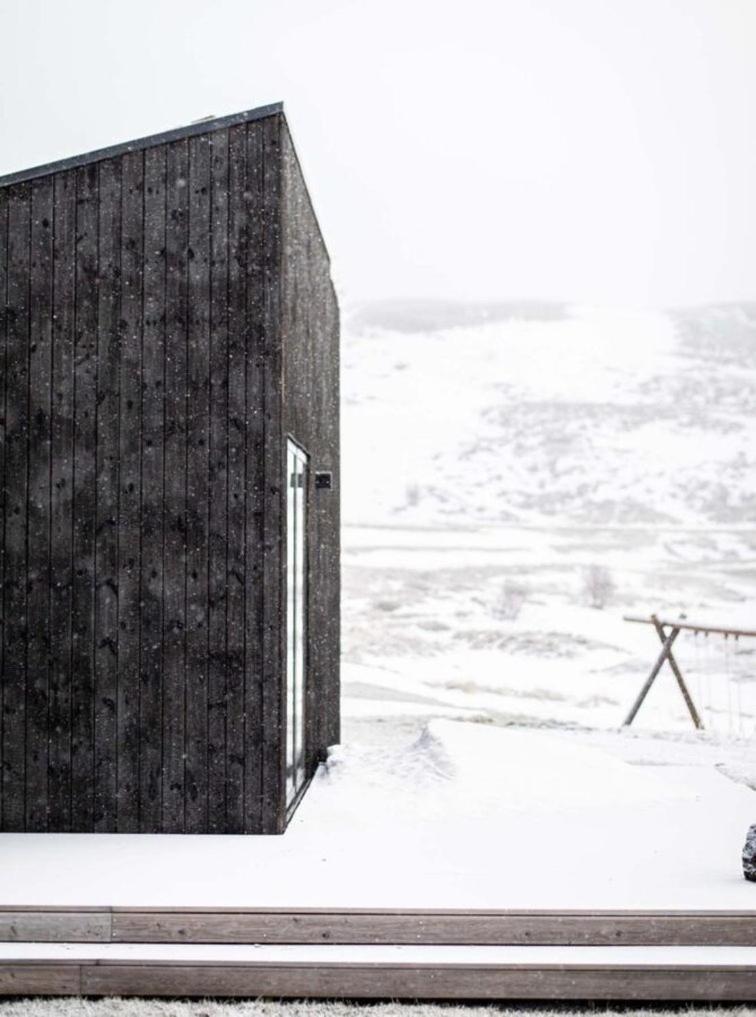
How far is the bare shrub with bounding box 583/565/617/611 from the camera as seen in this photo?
27122 millimetres

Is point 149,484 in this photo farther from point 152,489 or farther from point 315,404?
point 315,404

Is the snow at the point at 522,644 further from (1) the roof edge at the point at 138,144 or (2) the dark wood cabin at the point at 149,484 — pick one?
(1) the roof edge at the point at 138,144

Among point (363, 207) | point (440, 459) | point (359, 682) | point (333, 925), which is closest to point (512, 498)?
point (440, 459)

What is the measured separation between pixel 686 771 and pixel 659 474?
103 ft

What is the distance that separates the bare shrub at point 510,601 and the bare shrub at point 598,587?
1.72 meters

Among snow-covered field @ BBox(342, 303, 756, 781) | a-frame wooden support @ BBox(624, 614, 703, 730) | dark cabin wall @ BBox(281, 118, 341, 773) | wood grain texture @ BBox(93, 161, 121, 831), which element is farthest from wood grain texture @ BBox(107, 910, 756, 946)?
a-frame wooden support @ BBox(624, 614, 703, 730)

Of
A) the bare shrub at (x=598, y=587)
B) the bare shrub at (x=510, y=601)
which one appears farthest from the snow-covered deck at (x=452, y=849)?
the bare shrub at (x=598, y=587)

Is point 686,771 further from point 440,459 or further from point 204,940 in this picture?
point 440,459

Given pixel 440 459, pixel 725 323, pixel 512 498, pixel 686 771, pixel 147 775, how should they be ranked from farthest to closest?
pixel 725 323
pixel 440 459
pixel 512 498
pixel 686 771
pixel 147 775

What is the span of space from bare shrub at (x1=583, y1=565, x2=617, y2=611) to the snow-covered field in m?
0.08

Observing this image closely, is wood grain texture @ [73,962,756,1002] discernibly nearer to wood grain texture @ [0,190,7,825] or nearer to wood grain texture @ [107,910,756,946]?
wood grain texture @ [107,910,756,946]

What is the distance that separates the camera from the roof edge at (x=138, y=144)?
4680 millimetres

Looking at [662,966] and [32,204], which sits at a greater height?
[32,204]

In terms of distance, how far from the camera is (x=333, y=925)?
11.1ft
